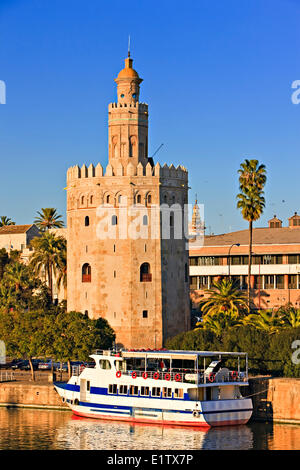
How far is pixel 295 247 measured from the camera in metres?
117

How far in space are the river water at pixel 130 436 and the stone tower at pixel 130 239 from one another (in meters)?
21.6

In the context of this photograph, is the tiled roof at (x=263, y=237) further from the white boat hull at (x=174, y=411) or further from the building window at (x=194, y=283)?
the white boat hull at (x=174, y=411)

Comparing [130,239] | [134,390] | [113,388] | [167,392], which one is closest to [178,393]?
[167,392]

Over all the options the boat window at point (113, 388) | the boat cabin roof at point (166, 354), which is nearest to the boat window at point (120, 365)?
the boat cabin roof at point (166, 354)

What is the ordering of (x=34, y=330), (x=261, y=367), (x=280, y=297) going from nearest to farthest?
(x=261, y=367) < (x=34, y=330) < (x=280, y=297)

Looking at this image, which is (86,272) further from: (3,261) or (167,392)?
(3,261)

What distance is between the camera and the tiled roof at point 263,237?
4724 inches

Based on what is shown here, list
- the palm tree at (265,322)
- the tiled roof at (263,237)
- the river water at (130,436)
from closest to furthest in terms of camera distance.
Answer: the river water at (130,436)
the palm tree at (265,322)
the tiled roof at (263,237)

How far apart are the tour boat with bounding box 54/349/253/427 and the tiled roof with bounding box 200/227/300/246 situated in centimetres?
4728

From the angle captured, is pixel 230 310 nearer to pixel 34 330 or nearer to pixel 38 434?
pixel 34 330

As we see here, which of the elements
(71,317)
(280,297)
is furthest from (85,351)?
(280,297)

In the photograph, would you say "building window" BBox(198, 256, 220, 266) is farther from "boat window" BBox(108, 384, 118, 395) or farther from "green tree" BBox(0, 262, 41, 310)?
"boat window" BBox(108, 384, 118, 395)

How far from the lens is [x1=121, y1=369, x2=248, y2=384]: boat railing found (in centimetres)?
6774

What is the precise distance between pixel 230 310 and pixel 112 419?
21.7 metres
